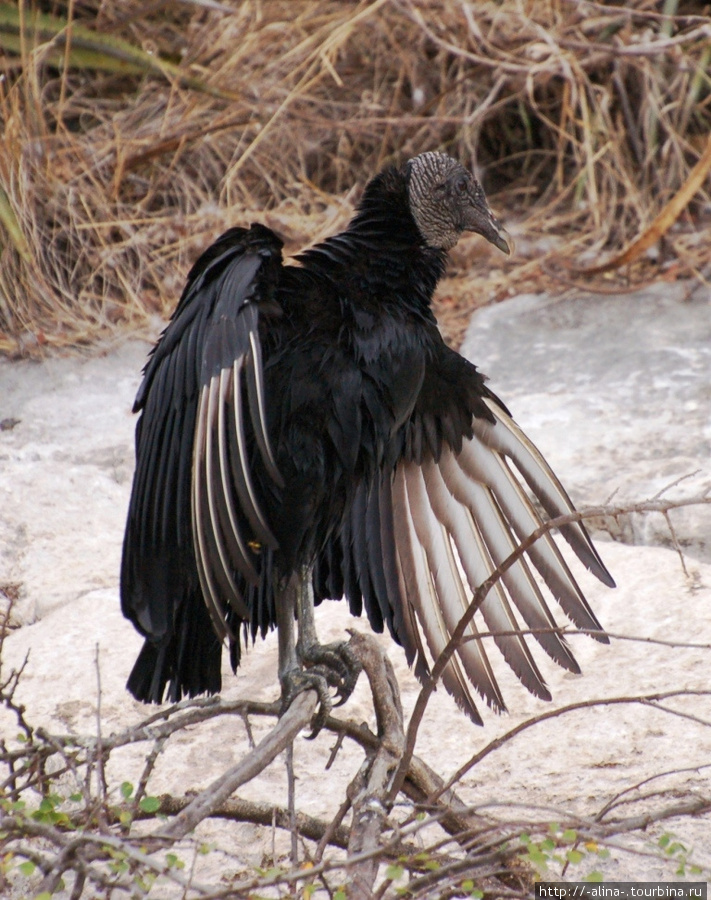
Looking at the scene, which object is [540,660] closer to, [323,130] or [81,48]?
[323,130]

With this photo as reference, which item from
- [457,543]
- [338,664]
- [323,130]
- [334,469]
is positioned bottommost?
[338,664]

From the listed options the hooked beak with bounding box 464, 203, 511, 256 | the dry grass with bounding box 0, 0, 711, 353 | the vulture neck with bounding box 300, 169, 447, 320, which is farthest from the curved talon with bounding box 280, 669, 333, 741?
the dry grass with bounding box 0, 0, 711, 353

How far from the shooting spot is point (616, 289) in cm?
440

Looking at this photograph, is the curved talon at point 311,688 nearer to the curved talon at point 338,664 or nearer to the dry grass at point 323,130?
the curved talon at point 338,664

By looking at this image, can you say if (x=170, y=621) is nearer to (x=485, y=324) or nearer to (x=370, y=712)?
(x=370, y=712)

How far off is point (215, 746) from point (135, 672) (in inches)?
14.6

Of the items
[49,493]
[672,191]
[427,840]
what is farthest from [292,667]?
[672,191]

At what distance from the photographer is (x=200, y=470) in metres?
1.96

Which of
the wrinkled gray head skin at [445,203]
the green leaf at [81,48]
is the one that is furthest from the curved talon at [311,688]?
the green leaf at [81,48]

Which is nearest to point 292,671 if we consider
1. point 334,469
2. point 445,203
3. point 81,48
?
point 334,469

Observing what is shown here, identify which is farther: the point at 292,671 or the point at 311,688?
the point at 292,671

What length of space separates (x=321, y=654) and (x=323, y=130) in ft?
10.5

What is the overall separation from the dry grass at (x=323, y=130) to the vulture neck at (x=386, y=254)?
197 cm

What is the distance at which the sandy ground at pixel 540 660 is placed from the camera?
2297mm
